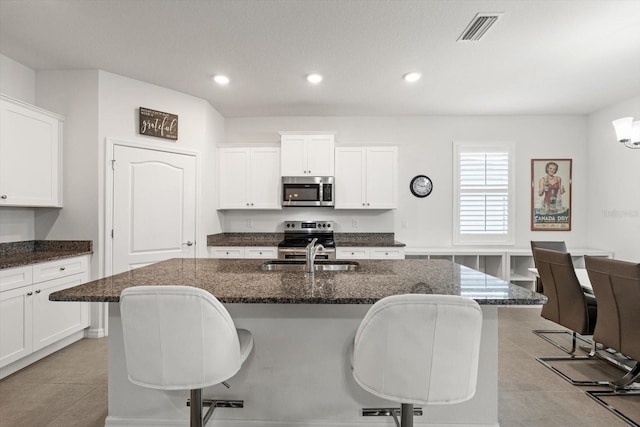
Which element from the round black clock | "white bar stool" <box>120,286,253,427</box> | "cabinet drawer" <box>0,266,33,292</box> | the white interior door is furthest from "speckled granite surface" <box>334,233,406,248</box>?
"white bar stool" <box>120,286,253,427</box>

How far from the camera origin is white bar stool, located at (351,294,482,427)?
1138 mm

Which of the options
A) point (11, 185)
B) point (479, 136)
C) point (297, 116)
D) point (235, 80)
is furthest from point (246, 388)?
point (479, 136)

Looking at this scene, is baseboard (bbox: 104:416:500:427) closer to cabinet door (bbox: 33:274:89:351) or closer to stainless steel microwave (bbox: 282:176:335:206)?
cabinet door (bbox: 33:274:89:351)

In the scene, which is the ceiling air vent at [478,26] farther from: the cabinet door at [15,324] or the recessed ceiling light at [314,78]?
the cabinet door at [15,324]

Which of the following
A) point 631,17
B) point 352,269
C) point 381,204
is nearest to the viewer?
point 352,269

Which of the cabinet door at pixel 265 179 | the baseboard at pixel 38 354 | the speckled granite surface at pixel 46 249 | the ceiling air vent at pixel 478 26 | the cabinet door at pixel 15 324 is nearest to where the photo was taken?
the ceiling air vent at pixel 478 26

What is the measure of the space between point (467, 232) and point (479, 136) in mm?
1403

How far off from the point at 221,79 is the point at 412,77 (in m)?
2.01

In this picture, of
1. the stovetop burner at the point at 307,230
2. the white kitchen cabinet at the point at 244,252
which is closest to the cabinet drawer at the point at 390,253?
the stovetop burner at the point at 307,230

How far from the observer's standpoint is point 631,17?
233cm

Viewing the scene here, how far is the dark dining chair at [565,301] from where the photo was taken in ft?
8.43

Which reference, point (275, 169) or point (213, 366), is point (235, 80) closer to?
point (275, 169)

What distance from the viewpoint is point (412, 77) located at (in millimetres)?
3377

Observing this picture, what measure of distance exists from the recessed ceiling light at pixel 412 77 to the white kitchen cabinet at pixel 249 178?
1.98m
